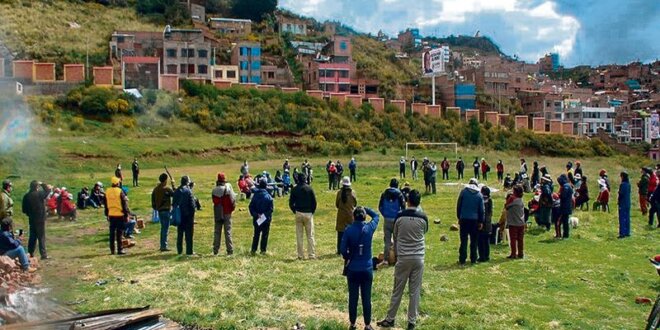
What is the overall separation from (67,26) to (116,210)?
81.0 metres

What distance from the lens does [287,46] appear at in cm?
10100

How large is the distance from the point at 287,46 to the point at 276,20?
14065 mm

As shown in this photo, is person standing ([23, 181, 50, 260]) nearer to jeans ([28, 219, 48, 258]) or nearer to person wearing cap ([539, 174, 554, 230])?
jeans ([28, 219, 48, 258])

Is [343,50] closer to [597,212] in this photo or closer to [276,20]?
[276,20]

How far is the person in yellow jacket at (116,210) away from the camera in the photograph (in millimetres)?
14617

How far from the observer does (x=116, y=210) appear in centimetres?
1469

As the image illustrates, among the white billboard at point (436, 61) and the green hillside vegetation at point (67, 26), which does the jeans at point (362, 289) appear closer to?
the green hillside vegetation at point (67, 26)

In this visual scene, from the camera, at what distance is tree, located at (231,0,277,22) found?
115 metres

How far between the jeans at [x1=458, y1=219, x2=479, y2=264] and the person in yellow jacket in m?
7.39

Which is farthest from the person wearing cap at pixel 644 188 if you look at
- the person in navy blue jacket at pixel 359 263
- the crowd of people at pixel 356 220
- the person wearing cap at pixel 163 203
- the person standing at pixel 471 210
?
the person in navy blue jacket at pixel 359 263

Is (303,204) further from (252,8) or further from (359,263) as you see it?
(252,8)

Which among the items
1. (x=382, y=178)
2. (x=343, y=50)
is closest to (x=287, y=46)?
(x=343, y=50)

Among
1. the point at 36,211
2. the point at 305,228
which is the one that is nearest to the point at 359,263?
the point at 305,228

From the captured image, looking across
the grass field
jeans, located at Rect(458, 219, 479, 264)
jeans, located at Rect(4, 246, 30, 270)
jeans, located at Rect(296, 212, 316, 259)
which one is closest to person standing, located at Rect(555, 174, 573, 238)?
the grass field
